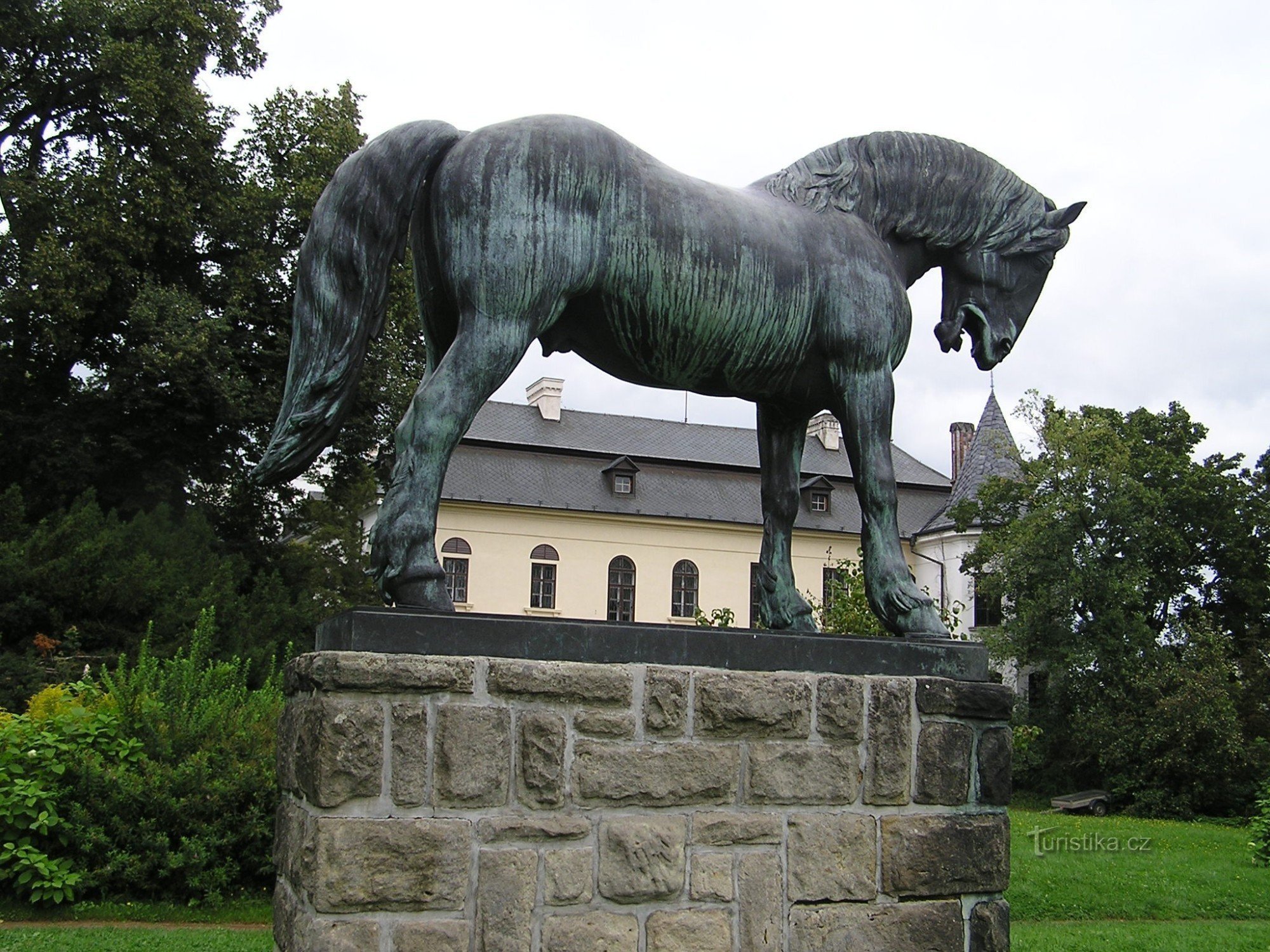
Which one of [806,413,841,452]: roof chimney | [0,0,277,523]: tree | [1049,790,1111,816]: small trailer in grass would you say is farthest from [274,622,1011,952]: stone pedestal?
[806,413,841,452]: roof chimney

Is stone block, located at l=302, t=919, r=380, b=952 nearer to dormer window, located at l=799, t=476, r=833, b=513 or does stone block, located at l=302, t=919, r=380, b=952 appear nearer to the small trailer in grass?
the small trailer in grass

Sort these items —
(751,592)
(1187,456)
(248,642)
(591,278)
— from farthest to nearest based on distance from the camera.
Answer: (751,592) → (1187,456) → (248,642) → (591,278)

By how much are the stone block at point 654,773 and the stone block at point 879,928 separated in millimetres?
474

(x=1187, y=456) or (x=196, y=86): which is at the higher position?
(x=196, y=86)

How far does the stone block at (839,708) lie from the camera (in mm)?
3721

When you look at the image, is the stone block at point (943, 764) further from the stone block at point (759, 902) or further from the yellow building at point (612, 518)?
the yellow building at point (612, 518)

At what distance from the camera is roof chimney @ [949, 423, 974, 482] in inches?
1831

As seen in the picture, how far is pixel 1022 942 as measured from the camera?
8820mm

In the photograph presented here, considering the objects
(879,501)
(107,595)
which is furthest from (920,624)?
(107,595)

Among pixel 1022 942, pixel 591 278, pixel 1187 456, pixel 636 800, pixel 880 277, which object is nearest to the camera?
pixel 636 800

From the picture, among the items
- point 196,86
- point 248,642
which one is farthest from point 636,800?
point 196,86

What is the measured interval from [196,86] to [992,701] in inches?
789

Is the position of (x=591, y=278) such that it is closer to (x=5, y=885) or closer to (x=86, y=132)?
(x=5, y=885)

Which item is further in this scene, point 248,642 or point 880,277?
point 248,642
